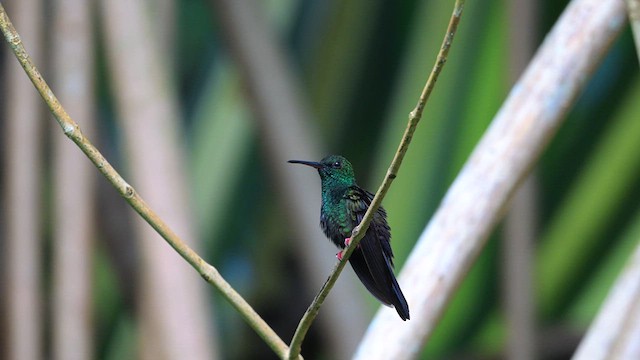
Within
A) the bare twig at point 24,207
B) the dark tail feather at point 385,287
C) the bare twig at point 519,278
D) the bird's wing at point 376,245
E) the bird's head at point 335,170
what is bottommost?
the bare twig at point 24,207

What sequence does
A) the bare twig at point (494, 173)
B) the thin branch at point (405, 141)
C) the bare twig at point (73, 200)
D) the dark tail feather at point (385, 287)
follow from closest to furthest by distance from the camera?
the thin branch at point (405, 141) → the dark tail feather at point (385, 287) → the bare twig at point (494, 173) → the bare twig at point (73, 200)

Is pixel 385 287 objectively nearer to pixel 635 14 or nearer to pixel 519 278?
pixel 635 14

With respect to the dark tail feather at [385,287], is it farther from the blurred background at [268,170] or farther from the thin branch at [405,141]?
the blurred background at [268,170]

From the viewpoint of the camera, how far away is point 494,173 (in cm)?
133

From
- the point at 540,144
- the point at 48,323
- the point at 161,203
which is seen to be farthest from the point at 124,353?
the point at 540,144

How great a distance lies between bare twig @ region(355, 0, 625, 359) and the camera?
4.08ft

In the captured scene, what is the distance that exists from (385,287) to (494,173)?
1.99ft

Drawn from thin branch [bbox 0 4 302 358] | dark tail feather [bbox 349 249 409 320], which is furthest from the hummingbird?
thin branch [bbox 0 4 302 358]

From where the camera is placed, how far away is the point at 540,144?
1.36 metres

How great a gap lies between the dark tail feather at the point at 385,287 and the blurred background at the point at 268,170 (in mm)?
940

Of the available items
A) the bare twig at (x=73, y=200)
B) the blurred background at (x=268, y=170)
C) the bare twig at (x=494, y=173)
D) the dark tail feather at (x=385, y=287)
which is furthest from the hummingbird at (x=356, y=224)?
the bare twig at (x=73, y=200)

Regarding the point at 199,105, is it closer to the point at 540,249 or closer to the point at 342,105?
the point at 342,105

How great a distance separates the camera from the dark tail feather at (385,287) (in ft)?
2.45

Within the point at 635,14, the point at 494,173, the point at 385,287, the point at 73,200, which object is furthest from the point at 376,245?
the point at 73,200
